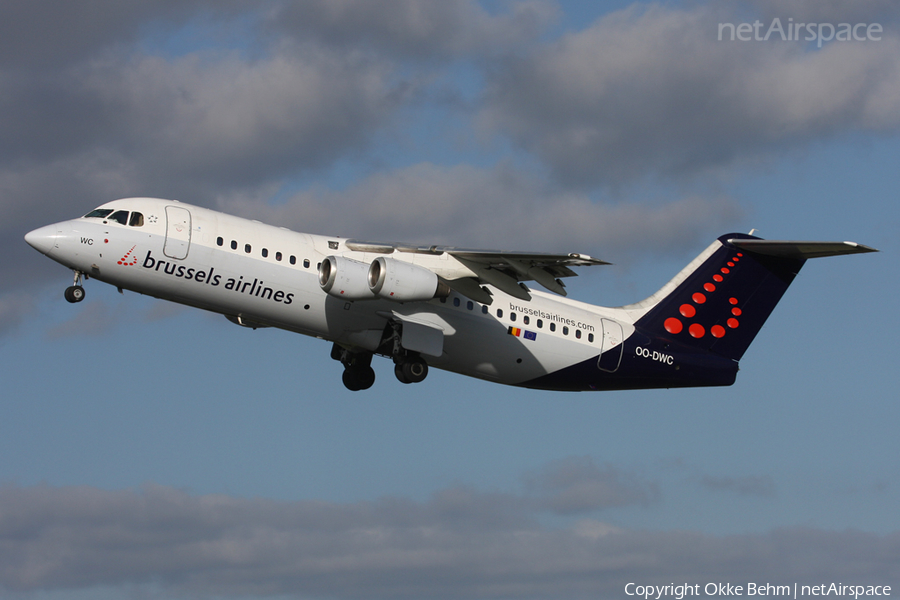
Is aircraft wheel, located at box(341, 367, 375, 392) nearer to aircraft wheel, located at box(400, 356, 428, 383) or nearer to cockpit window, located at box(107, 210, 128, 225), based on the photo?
aircraft wheel, located at box(400, 356, 428, 383)

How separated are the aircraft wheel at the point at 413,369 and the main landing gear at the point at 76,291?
23.7 ft

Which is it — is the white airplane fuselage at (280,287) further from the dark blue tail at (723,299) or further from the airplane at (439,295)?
the dark blue tail at (723,299)

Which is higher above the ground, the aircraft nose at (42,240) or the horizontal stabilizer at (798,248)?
the horizontal stabilizer at (798,248)

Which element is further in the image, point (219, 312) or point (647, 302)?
point (647, 302)

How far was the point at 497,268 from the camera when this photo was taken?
23750 millimetres

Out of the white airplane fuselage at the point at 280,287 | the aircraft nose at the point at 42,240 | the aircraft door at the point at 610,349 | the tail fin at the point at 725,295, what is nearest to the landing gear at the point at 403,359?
the white airplane fuselage at the point at 280,287

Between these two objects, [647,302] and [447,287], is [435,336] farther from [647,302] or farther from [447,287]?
[647,302]

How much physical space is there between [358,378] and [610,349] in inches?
252

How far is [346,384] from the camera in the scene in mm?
27125

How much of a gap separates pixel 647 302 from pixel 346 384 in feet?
26.5

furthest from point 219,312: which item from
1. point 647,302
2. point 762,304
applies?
point 762,304

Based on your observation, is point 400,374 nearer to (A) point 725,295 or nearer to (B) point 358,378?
(B) point 358,378

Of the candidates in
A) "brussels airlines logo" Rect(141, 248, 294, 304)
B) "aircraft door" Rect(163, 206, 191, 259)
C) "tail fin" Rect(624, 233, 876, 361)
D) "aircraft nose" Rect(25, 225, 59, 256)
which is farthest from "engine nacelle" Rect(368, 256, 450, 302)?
"tail fin" Rect(624, 233, 876, 361)

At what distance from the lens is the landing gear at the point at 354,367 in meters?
26.8
